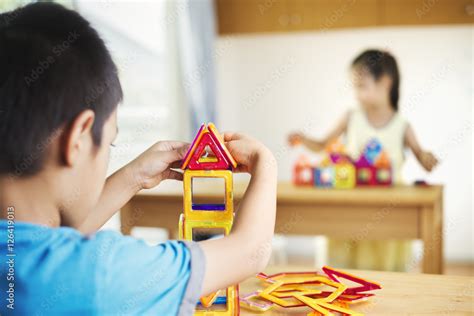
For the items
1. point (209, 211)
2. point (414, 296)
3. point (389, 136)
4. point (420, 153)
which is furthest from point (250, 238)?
point (389, 136)

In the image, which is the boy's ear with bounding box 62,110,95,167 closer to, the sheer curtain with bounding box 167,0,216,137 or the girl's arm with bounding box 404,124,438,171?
the girl's arm with bounding box 404,124,438,171

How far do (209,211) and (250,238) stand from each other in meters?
0.13

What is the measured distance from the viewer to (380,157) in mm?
2576

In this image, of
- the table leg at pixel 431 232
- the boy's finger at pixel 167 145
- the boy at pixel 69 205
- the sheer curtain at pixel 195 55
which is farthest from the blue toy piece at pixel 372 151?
the boy at pixel 69 205

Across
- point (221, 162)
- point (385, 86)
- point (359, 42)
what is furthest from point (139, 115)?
point (221, 162)

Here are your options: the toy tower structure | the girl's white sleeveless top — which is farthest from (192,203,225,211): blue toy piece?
the girl's white sleeveless top

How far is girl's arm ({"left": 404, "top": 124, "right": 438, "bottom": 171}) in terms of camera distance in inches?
101

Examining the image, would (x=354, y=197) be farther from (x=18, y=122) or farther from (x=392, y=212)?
(x=18, y=122)

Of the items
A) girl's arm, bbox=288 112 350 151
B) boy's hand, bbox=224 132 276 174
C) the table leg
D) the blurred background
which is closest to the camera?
boy's hand, bbox=224 132 276 174

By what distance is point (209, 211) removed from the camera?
2.80 ft

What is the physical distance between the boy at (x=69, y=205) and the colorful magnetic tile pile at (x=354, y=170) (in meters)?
1.82

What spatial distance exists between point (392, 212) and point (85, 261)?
1800 mm

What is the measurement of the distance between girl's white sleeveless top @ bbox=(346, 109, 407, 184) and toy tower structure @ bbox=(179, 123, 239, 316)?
2.13 meters

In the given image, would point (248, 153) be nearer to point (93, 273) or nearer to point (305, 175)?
point (93, 273)
